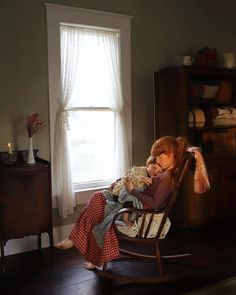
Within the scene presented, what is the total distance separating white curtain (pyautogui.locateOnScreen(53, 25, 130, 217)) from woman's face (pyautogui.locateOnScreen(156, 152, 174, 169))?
1.11m

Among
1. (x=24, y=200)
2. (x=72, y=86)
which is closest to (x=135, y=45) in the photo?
(x=72, y=86)

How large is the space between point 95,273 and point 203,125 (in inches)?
79.7

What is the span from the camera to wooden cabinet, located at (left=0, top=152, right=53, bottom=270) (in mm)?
3041

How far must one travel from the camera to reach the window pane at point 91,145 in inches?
152

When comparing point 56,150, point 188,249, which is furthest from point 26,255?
point 188,249

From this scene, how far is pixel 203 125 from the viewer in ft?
13.4

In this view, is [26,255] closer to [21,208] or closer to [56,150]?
[21,208]

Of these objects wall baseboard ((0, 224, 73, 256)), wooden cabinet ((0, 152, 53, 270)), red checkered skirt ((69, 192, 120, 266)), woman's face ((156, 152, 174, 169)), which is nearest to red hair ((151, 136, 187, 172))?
woman's face ((156, 152, 174, 169))

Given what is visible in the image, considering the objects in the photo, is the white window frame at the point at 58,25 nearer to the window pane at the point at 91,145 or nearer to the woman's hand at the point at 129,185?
the window pane at the point at 91,145

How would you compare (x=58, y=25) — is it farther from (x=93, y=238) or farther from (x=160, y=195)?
(x=93, y=238)

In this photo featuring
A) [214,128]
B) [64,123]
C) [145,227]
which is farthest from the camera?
[214,128]

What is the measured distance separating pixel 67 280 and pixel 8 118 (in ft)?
5.08

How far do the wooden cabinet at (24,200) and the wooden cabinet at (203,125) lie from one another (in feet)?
4.93

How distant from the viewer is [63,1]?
A: 11.7 ft
